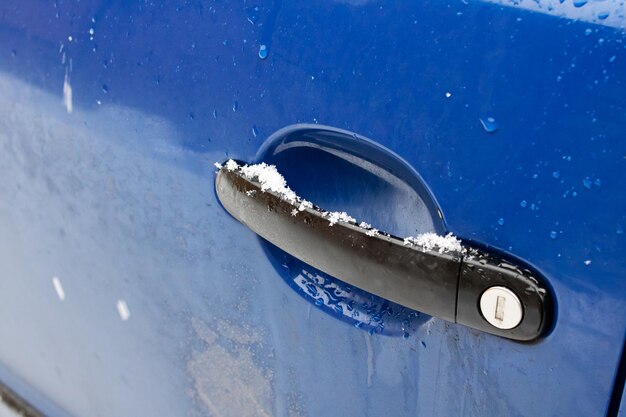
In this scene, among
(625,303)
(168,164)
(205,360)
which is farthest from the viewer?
(205,360)

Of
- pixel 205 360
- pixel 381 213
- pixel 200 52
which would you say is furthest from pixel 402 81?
pixel 205 360

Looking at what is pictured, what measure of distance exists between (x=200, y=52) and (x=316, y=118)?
0.22m

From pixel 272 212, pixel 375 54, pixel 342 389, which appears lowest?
pixel 342 389

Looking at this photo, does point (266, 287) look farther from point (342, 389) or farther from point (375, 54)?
point (375, 54)

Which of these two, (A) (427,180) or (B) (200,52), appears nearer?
(A) (427,180)

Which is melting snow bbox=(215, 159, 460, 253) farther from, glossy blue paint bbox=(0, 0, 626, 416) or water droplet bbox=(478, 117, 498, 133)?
water droplet bbox=(478, 117, 498, 133)

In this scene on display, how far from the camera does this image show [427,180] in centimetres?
83

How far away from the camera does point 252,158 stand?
39.8 inches

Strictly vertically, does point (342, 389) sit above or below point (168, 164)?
below

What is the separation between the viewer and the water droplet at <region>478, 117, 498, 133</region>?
0.77m

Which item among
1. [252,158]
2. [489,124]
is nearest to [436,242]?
[489,124]

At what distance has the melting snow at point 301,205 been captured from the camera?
2.75ft

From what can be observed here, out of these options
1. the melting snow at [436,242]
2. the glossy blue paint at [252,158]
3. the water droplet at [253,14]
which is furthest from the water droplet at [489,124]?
the water droplet at [253,14]

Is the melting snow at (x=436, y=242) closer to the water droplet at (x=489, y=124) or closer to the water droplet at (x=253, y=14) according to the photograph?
the water droplet at (x=489, y=124)
